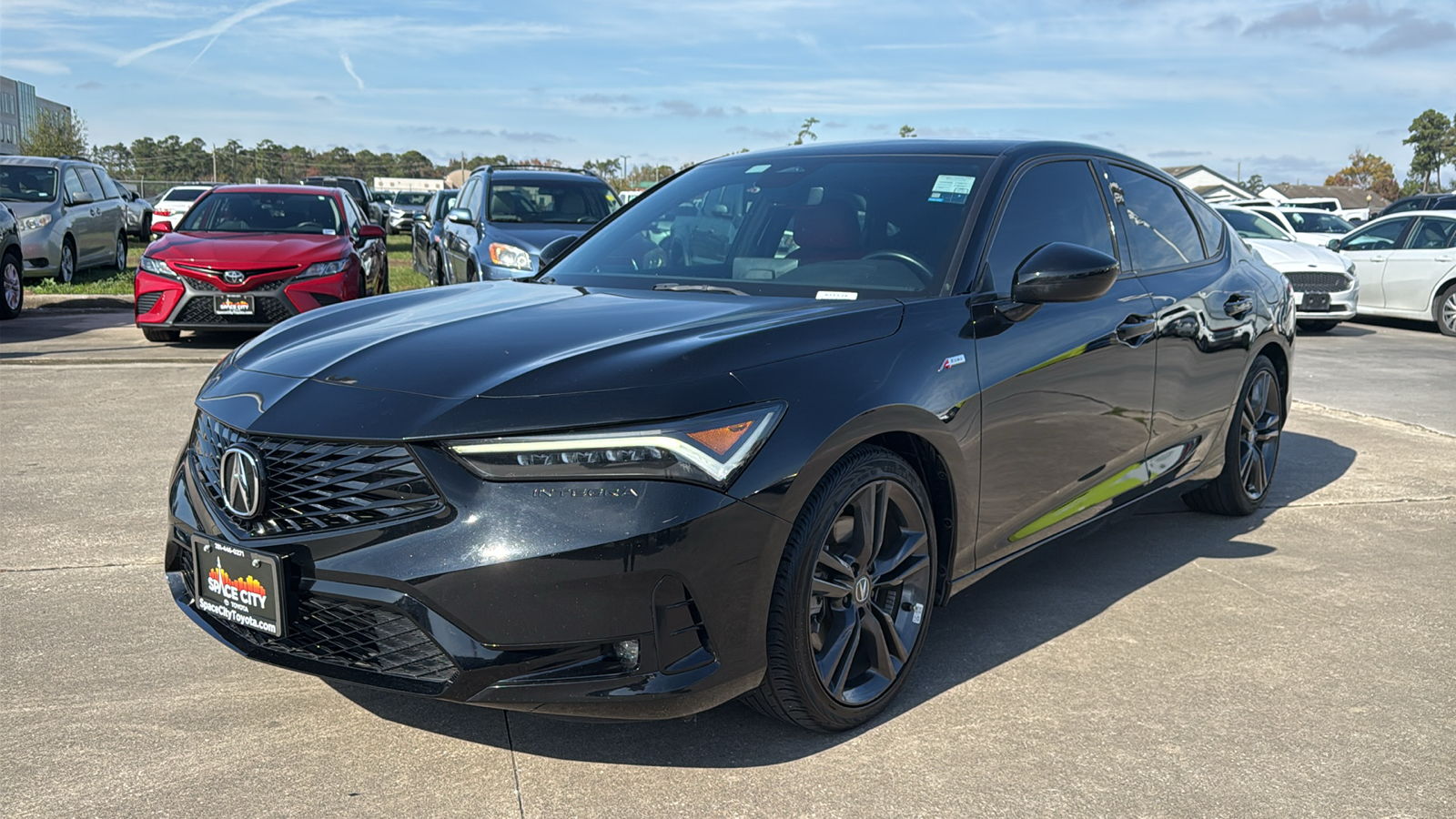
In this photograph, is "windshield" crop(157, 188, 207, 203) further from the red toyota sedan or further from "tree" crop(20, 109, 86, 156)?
"tree" crop(20, 109, 86, 156)

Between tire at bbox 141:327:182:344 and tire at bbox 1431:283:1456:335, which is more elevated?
tire at bbox 1431:283:1456:335

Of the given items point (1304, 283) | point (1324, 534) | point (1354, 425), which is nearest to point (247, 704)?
point (1324, 534)

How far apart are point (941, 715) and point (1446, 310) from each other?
50.3 feet

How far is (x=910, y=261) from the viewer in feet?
12.9

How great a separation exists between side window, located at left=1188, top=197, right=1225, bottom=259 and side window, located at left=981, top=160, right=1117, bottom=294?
1004mm

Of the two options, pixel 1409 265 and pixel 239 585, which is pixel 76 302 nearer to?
pixel 239 585

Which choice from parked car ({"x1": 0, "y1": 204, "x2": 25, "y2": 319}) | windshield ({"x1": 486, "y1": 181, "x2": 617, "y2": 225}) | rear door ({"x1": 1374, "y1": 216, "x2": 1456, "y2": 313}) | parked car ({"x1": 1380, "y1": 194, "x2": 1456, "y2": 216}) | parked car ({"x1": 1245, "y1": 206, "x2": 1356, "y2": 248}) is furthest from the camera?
parked car ({"x1": 1245, "y1": 206, "x2": 1356, "y2": 248})

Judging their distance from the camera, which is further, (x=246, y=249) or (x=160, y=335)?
(x=160, y=335)

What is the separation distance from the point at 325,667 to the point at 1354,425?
25.2ft

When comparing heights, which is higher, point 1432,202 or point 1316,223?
point 1432,202

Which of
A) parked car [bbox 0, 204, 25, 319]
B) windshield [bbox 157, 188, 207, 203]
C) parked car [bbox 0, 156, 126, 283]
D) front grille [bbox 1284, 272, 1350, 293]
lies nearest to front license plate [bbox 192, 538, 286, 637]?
parked car [bbox 0, 204, 25, 319]

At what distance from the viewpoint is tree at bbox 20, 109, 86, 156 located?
51.7 m

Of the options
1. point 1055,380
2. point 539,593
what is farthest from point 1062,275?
point 539,593

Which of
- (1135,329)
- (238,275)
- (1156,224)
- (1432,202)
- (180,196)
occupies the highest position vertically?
(1156,224)
